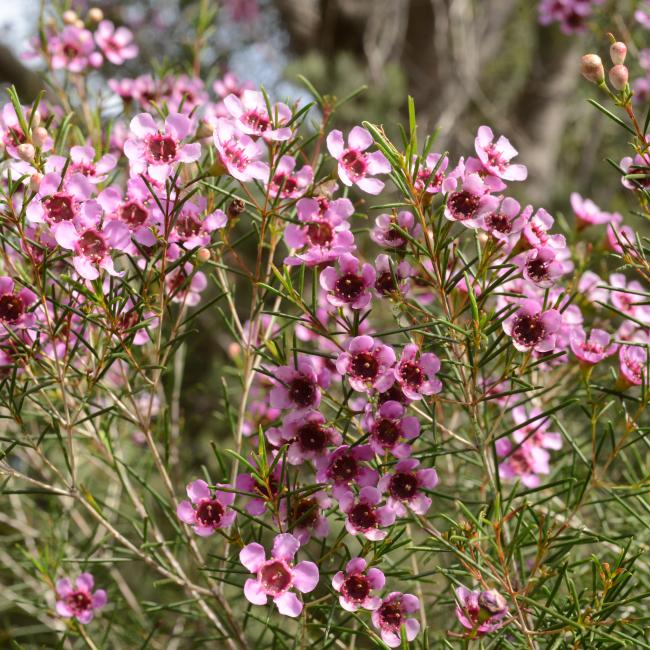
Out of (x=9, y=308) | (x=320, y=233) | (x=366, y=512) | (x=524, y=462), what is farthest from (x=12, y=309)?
(x=524, y=462)

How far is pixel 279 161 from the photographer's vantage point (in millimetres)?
935

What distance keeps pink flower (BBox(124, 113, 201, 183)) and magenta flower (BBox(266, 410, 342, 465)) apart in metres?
0.33

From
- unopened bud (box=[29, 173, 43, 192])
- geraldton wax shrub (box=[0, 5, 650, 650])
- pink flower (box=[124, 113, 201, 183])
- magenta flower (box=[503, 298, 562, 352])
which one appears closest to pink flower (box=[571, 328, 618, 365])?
geraldton wax shrub (box=[0, 5, 650, 650])

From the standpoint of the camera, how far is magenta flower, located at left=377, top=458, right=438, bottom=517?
83 centimetres

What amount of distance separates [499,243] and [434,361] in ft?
0.65

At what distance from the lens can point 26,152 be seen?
85 cm

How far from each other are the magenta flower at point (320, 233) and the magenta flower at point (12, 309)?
0.34 meters

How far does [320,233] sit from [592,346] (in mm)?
411

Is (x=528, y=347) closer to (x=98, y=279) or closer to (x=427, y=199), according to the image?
(x=427, y=199)

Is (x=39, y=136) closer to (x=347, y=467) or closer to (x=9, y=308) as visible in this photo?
(x=9, y=308)

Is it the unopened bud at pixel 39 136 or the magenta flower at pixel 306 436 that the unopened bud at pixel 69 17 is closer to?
the unopened bud at pixel 39 136

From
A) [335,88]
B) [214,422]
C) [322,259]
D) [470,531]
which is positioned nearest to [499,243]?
[322,259]

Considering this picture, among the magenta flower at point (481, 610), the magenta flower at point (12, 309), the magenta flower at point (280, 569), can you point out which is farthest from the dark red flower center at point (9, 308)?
the magenta flower at point (481, 610)

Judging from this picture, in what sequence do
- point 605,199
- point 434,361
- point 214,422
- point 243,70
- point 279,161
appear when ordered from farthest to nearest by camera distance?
point 243,70, point 605,199, point 214,422, point 279,161, point 434,361
